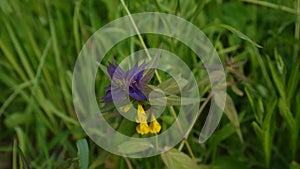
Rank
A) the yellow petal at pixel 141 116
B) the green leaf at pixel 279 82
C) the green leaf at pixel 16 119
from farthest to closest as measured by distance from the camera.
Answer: the green leaf at pixel 16 119 → the green leaf at pixel 279 82 → the yellow petal at pixel 141 116

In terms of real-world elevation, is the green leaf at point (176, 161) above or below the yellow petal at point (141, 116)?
below

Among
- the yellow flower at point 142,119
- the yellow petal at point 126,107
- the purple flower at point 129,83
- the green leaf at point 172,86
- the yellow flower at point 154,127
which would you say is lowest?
the yellow flower at point 154,127

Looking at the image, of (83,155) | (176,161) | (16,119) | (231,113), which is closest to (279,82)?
(231,113)

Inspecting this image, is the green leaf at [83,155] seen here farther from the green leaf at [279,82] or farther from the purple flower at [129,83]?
the green leaf at [279,82]

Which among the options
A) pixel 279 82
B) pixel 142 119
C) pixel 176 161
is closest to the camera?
pixel 142 119

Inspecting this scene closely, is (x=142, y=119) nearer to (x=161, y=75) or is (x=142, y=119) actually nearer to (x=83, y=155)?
(x=83, y=155)

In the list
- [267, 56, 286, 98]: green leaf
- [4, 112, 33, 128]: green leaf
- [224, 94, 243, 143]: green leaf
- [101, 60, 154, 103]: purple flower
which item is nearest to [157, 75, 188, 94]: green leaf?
[101, 60, 154, 103]: purple flower

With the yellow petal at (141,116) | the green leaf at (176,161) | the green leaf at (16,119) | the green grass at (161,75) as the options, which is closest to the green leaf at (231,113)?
the green grass at (161,75)
